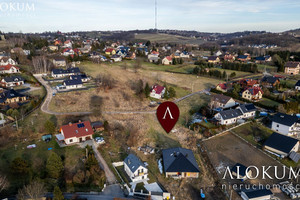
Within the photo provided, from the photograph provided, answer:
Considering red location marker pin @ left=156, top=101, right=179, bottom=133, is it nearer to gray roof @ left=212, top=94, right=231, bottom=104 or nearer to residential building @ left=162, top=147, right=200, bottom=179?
residential building @ left=162, top=147, right=200, bottom=179

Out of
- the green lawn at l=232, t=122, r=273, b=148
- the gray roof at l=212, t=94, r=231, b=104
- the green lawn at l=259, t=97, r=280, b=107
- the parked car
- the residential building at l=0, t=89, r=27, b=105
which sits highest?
the residential building at l=0, t=89, r=27, b=105

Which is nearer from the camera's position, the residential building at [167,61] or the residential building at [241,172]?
the residential building at [241,172]

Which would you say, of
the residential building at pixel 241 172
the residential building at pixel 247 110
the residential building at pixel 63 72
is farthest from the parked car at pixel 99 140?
the residential building at pixel 63 72

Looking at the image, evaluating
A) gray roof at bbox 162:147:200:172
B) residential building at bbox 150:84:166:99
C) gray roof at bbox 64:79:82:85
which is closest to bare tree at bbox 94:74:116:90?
gray roof at bbox 64:79:82:85

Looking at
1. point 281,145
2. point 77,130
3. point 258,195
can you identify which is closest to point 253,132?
point 281,145

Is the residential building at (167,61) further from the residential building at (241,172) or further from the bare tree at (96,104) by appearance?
the residential building at (241,172)

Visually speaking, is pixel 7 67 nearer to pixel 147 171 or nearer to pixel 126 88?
pixel 126 88

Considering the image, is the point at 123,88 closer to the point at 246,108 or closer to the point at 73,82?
the point at 73,82
